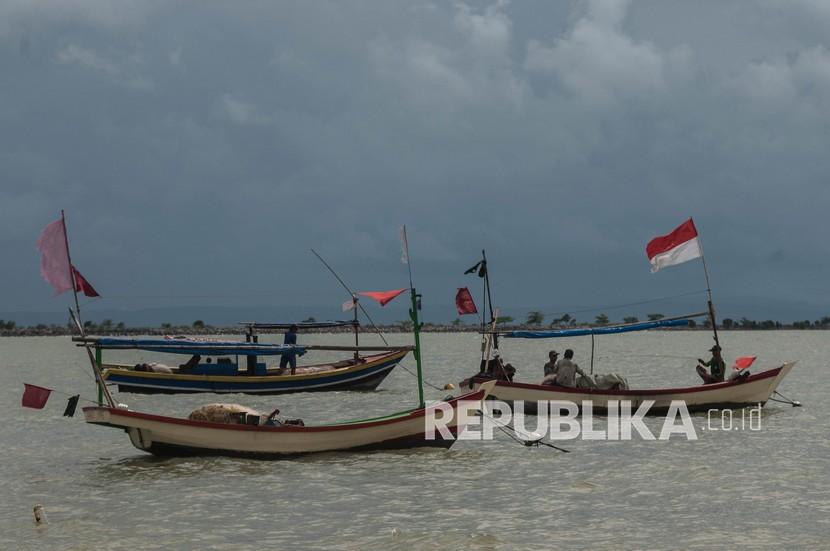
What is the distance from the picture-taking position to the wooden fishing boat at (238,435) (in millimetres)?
19469

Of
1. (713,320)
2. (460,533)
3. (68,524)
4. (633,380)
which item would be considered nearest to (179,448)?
(68,524)

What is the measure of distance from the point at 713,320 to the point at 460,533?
17.1 m

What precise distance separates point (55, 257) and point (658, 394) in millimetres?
17578

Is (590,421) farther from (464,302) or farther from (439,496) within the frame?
(439,496)

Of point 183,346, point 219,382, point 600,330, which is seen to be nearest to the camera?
point 183,346

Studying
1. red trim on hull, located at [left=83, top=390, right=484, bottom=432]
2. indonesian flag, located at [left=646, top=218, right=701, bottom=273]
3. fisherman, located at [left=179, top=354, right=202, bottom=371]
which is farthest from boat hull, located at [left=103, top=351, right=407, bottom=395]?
red trim on hull, located at [left=83, top=390, right=484, bottom=432]

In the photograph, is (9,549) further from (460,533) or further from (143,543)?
(460,533)

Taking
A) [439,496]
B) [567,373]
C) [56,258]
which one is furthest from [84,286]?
[567,373]

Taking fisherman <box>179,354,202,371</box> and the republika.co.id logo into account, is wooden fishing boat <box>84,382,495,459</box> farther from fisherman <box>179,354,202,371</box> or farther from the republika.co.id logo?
fisherman <box>179,354,202,371</box>

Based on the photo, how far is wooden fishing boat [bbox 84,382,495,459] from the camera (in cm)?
1947

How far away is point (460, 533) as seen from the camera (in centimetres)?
1447

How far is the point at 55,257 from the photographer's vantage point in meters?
19.5

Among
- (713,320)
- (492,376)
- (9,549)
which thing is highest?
(713,320)

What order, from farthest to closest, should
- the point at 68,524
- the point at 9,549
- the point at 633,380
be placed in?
the point at 633,380 → the point at 68,524 → the point at 9,549
